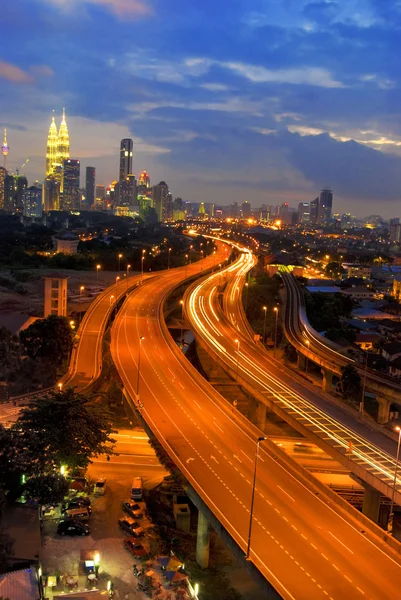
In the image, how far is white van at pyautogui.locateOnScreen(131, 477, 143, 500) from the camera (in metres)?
19.9

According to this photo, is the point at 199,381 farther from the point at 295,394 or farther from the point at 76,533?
the point at 76,533

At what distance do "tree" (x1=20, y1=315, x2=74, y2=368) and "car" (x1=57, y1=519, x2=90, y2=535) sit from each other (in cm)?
1241

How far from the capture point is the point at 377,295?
239 ft

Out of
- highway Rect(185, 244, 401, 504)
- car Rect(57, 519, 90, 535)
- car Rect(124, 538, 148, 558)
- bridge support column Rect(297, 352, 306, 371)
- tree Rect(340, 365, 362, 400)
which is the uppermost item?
highway Rect(185, 244, 401, 504)

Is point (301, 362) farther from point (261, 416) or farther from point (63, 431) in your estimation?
point (63, 431)

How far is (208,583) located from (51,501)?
207 inches

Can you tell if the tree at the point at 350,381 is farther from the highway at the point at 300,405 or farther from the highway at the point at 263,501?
the highway at the point at 263,501

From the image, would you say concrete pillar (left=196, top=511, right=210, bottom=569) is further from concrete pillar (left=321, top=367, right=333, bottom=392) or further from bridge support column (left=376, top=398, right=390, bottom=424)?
concrete pillar (left=321, top=367, right=333, bottom=392)

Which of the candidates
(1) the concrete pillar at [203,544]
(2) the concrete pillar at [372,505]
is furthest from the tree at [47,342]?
(2) the concrete pillar at [372,505]

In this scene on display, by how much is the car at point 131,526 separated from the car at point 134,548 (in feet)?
1.50

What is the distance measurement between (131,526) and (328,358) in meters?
18.4

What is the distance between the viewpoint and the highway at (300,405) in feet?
58.7

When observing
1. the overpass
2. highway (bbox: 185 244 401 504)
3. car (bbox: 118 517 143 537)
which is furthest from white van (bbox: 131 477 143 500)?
the overpass

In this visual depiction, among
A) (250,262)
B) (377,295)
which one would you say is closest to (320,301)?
(377,295)
